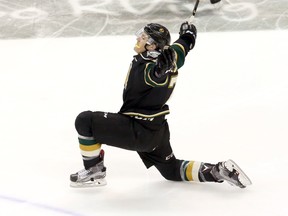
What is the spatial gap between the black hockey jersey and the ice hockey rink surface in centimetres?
42

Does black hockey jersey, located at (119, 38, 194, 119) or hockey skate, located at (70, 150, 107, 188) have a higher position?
black hockey jersey, located at (119, 38, 194, 119)

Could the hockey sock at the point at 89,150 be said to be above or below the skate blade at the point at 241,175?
above

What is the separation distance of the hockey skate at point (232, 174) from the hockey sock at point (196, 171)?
0.18 ft

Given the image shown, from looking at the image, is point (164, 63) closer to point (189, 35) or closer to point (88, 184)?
point (189, 35)

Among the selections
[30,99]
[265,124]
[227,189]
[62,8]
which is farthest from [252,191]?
[62,8]

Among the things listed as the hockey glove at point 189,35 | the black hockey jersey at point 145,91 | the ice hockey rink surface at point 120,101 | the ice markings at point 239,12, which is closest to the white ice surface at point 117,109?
the ice hockey rink surface at point 120,101

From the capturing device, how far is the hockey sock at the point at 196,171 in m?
3.09

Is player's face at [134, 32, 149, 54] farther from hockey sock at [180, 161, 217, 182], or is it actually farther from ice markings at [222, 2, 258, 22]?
ice markings at [222, 2, 258, 22]

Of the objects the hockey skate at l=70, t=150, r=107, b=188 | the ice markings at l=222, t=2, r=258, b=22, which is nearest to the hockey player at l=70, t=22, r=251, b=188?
the hockey skate at l=70, t=150, r=107, b=188

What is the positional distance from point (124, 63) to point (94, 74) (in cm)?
26

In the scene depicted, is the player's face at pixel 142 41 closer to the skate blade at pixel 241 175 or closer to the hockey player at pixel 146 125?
the hockey player at pixel 146 125

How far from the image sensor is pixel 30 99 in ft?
13.1

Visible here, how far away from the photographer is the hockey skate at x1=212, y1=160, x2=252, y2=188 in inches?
119

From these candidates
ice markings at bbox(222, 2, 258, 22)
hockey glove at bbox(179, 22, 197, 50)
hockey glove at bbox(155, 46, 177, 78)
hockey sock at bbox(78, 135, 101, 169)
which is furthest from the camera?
ice markings at bbox(222, 2, 258, 22)
